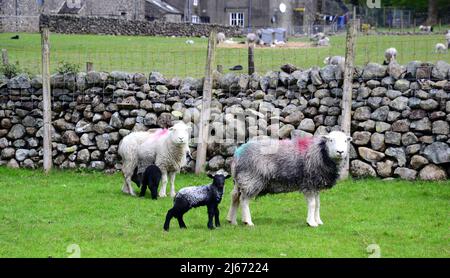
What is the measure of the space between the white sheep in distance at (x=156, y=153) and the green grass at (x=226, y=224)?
0.50 m

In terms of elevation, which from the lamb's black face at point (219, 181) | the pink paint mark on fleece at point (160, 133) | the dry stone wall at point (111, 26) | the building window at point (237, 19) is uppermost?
the building window at point (237, 19)

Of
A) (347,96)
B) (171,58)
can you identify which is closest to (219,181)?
(347,96)

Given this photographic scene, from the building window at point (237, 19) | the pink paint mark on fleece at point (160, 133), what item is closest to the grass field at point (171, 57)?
the pink paint mark on fleece at point (160, 133)

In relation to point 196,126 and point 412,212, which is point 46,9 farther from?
point 412,212

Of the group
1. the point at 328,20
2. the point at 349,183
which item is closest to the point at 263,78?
the point at 349,183

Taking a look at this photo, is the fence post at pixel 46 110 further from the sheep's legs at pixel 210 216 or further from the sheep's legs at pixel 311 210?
the sheep's legs at pixel 311 210

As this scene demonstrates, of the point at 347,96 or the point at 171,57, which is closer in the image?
the point at 347,96

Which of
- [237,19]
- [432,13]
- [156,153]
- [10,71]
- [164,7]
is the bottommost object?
[156,153]

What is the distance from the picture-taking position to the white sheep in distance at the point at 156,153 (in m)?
14.5

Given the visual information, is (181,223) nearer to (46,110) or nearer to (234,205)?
(234,205)

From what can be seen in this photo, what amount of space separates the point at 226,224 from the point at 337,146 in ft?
6.39

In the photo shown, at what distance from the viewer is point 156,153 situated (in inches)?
578

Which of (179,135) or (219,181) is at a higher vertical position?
(179,135)

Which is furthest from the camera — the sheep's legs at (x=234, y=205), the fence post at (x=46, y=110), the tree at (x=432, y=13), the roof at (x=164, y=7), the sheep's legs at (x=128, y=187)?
the roof at (x=164, y=7)
